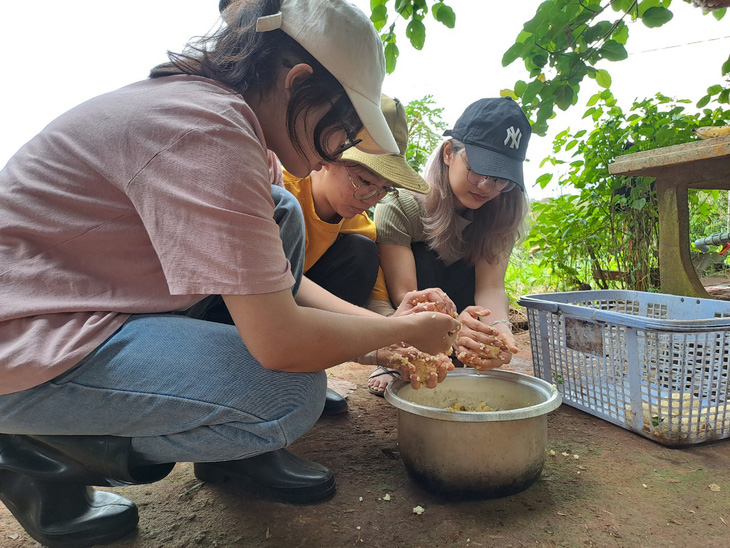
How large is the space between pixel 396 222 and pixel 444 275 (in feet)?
1.05

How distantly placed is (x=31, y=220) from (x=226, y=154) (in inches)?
15.4

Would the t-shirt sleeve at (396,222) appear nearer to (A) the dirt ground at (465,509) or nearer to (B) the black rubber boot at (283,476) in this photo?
(A) the dirt ground at (465,509)

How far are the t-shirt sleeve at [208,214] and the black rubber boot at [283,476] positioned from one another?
0.64 m

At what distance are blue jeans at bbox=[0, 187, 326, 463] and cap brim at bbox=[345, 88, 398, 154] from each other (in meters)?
0.50

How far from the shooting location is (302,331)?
94 centimetres

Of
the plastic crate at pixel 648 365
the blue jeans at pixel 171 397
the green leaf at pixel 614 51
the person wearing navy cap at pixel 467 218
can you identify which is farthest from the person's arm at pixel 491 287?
the blue jeans at pixel 171 397

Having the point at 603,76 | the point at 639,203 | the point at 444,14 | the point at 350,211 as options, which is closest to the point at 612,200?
the point at 639,203

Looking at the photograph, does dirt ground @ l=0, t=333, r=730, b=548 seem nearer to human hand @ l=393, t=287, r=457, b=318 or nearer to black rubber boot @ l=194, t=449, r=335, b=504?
black rubber boot @ l=194, t=449, r=335, b=504

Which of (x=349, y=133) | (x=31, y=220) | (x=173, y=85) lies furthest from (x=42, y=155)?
(x=349, y=133)

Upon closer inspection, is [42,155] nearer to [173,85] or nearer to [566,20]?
[173,85]

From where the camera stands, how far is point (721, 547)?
3.63 feet

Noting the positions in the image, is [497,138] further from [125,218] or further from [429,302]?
[125,218]

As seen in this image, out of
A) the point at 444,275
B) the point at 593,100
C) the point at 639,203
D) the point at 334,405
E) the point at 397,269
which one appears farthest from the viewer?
the point at 593,100

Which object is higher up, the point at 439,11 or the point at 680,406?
the point at 439,11
